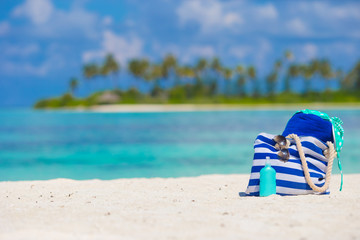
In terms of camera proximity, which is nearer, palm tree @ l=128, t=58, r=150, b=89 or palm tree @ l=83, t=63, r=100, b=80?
palm tree @ l=128, t=58, r=150, b=89

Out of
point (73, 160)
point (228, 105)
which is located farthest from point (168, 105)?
point (73, 160)

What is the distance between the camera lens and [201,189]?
8641 mm

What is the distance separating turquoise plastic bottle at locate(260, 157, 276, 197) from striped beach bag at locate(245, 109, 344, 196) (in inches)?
4.4

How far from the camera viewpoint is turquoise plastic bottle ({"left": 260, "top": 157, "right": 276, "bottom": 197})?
23.7ft

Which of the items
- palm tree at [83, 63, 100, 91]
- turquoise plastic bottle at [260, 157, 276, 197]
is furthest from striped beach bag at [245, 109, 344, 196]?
palm tree at [83, 63, 100, 91]

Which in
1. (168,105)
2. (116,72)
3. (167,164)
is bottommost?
(167,164)

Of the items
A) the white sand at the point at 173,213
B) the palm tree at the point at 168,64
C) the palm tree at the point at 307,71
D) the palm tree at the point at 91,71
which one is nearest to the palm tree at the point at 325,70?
the palm tree at the point at 307,71

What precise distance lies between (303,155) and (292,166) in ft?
0.75

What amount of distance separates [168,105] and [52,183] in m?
94.3

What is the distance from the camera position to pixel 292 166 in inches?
291

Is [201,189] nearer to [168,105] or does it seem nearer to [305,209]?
[305,209]

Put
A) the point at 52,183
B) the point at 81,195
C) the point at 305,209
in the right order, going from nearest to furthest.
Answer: the point at 305,209, the point at 81,195, the point at 52,183

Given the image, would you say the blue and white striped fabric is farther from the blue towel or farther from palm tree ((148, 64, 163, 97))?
palm tree ((148, 64, 163, 97))

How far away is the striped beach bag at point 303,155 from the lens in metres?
7.38
